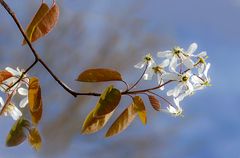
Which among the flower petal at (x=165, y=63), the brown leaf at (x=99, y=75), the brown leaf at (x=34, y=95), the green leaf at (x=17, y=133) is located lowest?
the green leaf at (x=17, y=133)

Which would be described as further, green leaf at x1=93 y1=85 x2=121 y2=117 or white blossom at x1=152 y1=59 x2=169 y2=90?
white blossom at x1=152 y1=59 x2=169 y2=90

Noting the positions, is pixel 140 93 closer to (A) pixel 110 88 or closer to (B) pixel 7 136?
(A) pixel 110 88

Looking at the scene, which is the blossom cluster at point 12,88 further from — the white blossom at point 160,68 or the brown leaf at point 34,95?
the white blossom at point 160,68

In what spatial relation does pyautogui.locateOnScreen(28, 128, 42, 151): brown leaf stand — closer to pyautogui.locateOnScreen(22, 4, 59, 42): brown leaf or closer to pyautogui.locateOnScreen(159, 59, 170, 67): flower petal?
pyautogui.locateOnScreen(22, 4, 59, 42): brown leaf

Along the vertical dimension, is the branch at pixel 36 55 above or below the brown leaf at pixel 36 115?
above

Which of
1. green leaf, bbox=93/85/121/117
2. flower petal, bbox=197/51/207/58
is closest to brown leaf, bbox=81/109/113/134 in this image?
green leaf, bbox=93/85/121/117

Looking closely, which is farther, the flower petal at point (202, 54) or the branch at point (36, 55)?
the flower petal at point (202, 54)

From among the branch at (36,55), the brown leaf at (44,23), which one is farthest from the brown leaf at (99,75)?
the brown leaf at (44,23)
